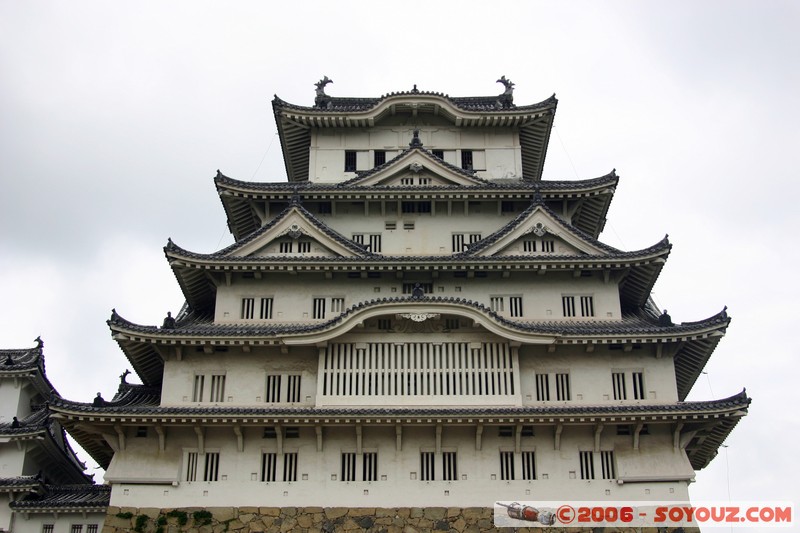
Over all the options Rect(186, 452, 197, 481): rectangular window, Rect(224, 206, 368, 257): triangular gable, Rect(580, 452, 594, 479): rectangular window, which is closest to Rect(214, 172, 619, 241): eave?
Rect(224, 206, 368, 257): triangular gable

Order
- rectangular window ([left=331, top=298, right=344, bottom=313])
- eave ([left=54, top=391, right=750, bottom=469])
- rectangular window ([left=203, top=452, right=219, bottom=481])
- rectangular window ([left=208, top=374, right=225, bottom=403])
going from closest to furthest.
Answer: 1. eave ([left=54, top=391, right=750, bottom=469])
2. rectangular window ([left=203, top=452, right=219, bottom=481])
3. rectangular window ([left=208, top=374, right=225, bottom=403])
4. rectangular window ([left=331, top=298, right=344, bottom=313])

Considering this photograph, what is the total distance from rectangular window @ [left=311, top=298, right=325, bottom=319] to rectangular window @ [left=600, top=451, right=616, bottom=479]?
10377 mm

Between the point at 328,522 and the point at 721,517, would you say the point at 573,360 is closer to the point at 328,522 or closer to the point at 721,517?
the point at 721,517

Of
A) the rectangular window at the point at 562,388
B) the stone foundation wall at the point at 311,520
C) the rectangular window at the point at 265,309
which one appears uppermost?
the rectangular window at the point at 265,309

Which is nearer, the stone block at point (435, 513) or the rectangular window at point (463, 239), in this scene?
the stone block at point (435, 513)

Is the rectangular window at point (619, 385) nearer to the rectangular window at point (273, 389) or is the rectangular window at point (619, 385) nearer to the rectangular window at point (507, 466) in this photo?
the rectangular window at point (507, 466)

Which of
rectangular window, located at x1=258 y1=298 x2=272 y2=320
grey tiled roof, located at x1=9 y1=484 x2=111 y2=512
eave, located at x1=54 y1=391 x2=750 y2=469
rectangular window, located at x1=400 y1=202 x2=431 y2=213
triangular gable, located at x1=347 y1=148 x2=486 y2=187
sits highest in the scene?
triangular gable, located at x1=347 y1=148 x2=486 y2=187

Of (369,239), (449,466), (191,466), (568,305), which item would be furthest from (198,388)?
(568,305)

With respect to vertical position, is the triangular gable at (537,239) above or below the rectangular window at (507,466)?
above

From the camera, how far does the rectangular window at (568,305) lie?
32.6m

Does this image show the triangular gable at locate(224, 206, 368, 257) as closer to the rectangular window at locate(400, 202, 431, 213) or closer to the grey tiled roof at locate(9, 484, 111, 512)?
the rectangular window at locate(400, 202, 431, 213)

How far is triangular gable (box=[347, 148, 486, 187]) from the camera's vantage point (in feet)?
117

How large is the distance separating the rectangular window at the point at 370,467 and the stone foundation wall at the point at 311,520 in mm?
1003

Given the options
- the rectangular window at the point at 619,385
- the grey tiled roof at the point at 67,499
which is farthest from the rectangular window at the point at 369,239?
the grey tiled roof at the point at 67,499
